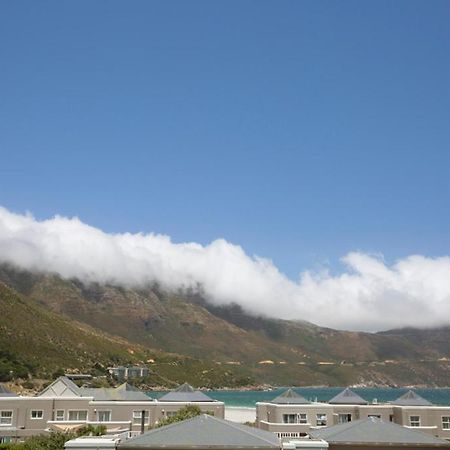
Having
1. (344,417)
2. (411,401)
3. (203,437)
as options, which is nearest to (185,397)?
(344,417)

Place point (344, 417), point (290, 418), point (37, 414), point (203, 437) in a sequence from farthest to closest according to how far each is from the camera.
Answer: point (344, 417) → point (290, 418) → point (37, 414) → point (203, 437)

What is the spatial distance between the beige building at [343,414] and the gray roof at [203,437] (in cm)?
3628

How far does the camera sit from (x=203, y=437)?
23578 millimetres

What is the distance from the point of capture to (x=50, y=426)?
58.2 meters

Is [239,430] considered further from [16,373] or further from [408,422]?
[16,373]

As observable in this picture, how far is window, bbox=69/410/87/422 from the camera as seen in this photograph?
196ft

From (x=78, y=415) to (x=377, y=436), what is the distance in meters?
39.2

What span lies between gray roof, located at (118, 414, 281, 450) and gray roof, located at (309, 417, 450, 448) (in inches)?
171

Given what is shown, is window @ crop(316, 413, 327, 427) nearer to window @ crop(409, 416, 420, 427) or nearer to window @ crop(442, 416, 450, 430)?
window @ crop(409, 416, 420, 427)

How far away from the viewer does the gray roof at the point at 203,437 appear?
2309 centimetres

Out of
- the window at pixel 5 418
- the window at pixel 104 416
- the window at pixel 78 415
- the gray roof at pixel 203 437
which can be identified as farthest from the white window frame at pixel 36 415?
the gray roof at pixel 203 437

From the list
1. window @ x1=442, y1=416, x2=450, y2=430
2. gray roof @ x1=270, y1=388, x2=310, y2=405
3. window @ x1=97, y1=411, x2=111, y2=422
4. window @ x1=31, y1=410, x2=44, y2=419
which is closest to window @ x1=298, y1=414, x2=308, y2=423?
gray roof @ x1=270, y1=388, x2=310, y2=405

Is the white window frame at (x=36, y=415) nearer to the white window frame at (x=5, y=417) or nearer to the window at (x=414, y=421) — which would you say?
the white window frame at (x=5, y=417)

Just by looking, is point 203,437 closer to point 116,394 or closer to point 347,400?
point 116,394
